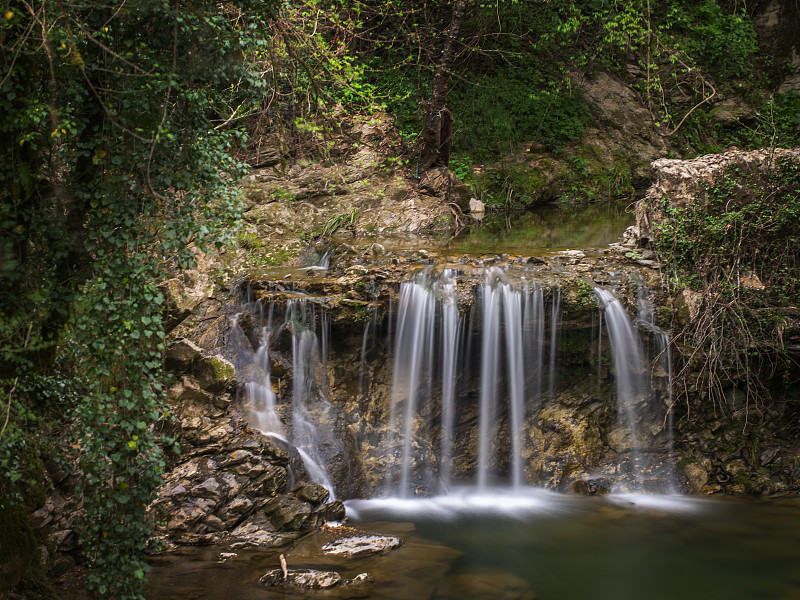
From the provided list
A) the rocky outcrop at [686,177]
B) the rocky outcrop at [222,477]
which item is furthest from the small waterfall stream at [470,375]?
the rocky outcrop at [686,177]

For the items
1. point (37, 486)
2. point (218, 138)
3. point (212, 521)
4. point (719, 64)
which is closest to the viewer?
point (218, 138)

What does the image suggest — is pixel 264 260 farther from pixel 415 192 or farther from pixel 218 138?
pixel 218 138

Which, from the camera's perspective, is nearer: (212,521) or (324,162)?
(212,521)

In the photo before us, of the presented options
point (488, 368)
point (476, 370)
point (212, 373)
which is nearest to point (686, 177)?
point (488, 368)

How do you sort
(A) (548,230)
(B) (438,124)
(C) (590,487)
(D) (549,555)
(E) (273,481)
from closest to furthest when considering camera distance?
(D) (549,555) < (E) (273,481) < (C) (590,487) < (A) (548,230) < (B) (438,124)

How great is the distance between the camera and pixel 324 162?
39.5 ft

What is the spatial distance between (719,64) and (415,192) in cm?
1053

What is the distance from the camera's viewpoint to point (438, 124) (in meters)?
12.3

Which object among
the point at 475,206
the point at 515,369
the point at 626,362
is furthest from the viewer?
the point at 475,206

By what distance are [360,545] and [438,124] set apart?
29.0 feet

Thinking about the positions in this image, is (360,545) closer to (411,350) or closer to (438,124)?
(411,350)

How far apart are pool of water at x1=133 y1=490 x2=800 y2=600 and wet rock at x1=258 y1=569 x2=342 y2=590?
0.07 metres

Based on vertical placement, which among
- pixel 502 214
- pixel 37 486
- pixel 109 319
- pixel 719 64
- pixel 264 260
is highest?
pixel 719 64

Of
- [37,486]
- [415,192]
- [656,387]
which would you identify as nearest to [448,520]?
[656,387]
